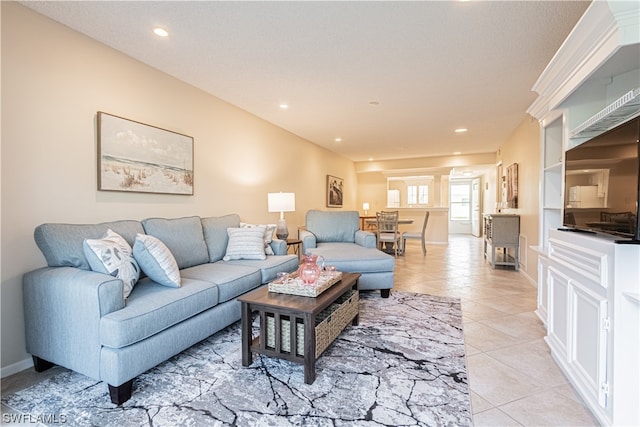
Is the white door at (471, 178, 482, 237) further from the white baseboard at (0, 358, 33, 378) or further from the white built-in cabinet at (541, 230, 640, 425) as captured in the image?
the white baseboard at (0, 358, 33, 378)

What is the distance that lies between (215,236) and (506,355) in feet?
8.94

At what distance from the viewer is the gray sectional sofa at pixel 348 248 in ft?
10.8

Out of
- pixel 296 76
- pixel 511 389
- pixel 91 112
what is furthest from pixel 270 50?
pixel 511 389

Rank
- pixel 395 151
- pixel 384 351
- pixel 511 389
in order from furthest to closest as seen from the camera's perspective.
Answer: pixel 395 151 → pixel 384 351 → pixel 511 389

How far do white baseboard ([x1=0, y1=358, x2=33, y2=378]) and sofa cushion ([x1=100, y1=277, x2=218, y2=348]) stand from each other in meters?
0.78

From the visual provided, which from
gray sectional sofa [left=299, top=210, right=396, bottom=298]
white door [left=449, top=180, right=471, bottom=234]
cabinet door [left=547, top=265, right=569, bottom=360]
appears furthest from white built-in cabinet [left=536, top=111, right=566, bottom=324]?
white door [left=449, top=180, right=471, bottom=234]

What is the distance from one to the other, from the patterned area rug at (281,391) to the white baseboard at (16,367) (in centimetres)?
29

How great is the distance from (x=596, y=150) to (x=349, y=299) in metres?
1.86

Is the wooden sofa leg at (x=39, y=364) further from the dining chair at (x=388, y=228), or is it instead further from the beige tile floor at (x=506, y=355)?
the dining chair at (x=388, y=228)

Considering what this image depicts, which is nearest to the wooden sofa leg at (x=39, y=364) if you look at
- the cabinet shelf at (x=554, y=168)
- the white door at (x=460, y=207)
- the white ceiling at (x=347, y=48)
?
the white ceiling at (x=347, y=48)

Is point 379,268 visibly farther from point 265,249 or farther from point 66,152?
point 66,152

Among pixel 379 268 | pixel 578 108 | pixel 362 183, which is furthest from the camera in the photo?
pixel 362 183

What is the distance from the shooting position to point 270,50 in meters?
2.45

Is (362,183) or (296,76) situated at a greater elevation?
(296,76)
